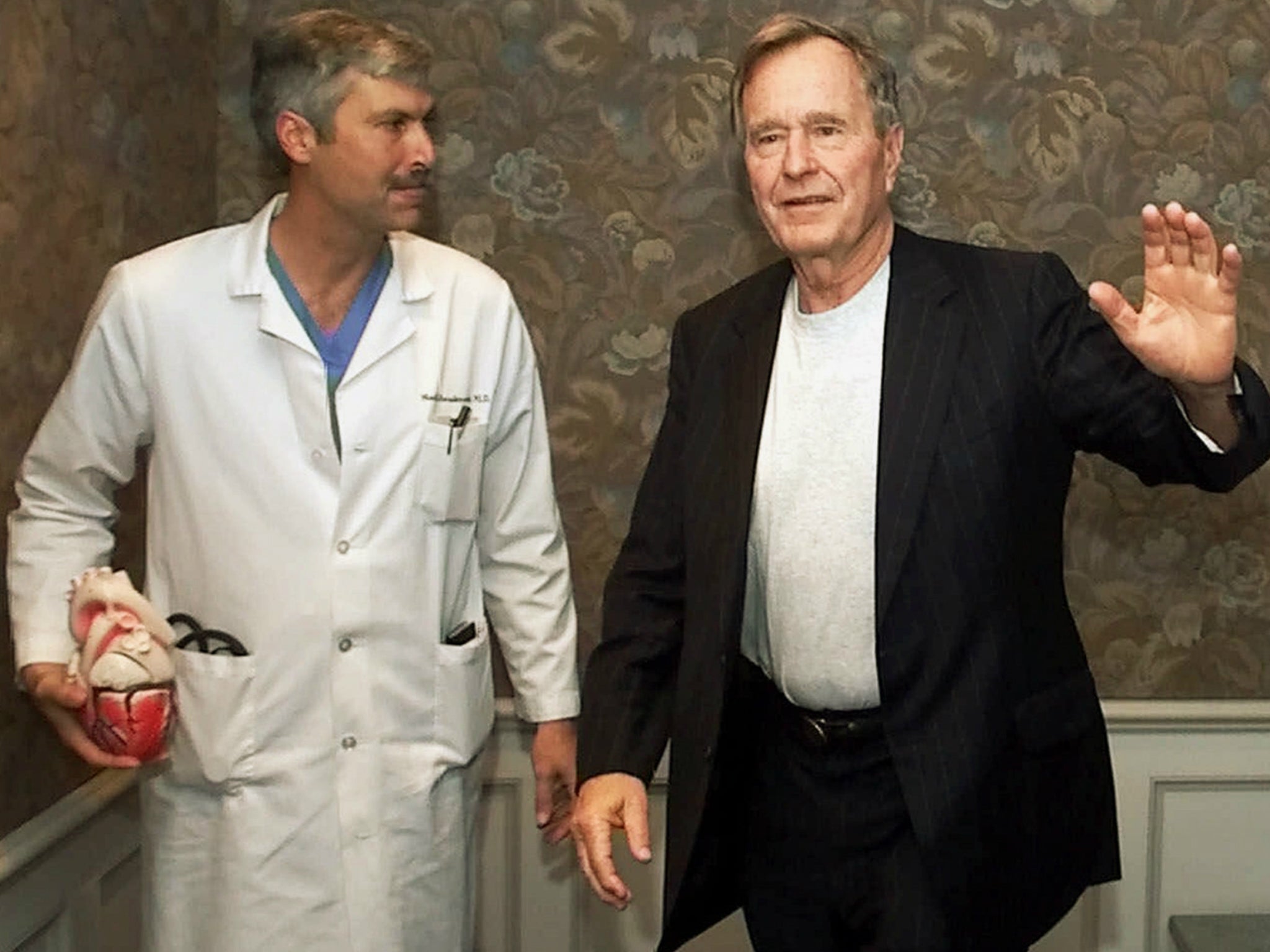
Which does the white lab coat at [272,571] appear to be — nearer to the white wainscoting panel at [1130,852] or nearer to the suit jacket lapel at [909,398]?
the suit jacket lapel at [909,398]

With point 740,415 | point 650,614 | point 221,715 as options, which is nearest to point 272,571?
point 221,715

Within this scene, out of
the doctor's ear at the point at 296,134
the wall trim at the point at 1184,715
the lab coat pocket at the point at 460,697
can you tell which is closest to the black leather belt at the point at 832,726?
the lab coat pocket at the point at 460,697

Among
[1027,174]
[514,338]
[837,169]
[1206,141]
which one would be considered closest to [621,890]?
[514,338]

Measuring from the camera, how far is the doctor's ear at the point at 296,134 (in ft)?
6.15

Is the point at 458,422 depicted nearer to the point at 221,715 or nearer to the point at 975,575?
the point at 221,715

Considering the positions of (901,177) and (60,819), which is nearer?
(60,819)

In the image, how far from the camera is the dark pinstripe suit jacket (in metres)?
1.69

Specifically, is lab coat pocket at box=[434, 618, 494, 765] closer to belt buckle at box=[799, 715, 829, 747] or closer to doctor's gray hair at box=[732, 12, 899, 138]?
belt buckle at box=[799, 715, 829, 747]

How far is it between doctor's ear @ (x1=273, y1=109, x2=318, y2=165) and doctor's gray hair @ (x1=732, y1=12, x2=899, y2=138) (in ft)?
1.67

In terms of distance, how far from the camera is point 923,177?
2.53m

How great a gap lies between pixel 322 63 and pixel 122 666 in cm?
73

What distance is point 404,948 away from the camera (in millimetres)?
1907

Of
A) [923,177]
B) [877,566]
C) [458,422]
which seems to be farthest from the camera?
[923,177]

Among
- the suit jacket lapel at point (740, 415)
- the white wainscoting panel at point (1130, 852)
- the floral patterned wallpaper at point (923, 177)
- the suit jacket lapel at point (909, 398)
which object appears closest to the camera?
the suit jacket lapel at point (909, 398)
